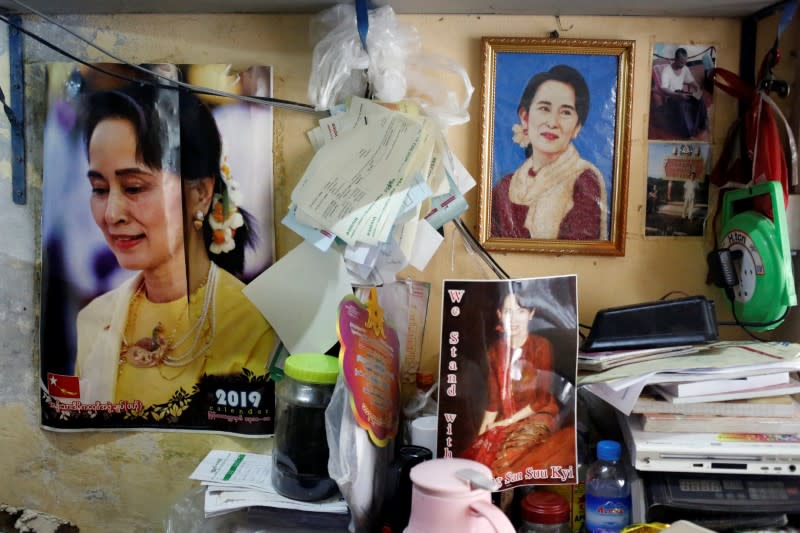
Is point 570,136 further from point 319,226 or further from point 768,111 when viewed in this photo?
point 319,226

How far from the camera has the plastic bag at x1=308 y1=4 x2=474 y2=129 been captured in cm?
120

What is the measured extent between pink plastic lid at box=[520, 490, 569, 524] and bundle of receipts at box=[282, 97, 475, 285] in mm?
403

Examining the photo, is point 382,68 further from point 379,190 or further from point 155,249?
point 155,249

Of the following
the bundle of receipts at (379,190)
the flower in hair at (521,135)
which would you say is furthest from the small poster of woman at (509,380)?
the flower in hair at (521,135)

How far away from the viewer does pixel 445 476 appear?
91 centimetres

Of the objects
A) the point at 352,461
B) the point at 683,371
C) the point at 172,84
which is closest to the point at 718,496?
the point at 683,371

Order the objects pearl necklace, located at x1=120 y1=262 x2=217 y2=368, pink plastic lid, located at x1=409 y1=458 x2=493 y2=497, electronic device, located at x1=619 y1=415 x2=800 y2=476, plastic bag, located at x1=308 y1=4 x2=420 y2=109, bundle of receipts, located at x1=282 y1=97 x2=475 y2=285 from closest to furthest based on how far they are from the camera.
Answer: pink plastic lid, located at x1=409 y1=458 x2=493 y2=497, electronic device, located at x1=619 y1=415 x2=800 y2=476, bundle of receipts, located at x1=282 y1=97 x2=475 y2=285, plastic bag, located at x1=308 y1=4 x2=420 y2=109, pearl necklace, located at x1=120 y1=262 x2=217 y2=368

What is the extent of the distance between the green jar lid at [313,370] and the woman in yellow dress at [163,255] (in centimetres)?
23

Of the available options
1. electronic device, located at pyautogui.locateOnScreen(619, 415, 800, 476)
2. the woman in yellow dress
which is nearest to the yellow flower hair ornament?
the woman in yellow dress

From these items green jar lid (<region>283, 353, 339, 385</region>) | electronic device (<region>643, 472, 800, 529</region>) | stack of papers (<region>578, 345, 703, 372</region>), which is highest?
stack of papers (<region>578, 345, 703, 372</region>)

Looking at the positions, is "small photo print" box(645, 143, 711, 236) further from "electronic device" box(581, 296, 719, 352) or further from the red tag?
the red tag

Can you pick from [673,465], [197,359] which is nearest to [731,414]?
[673,465]

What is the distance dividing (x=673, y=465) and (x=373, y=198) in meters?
0.57

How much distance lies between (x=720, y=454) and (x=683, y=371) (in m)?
0.12
